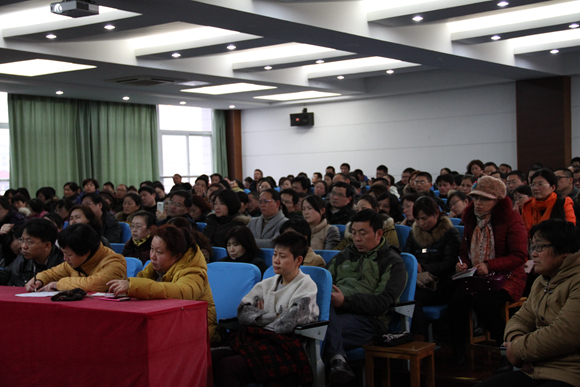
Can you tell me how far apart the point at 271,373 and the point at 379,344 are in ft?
2.27

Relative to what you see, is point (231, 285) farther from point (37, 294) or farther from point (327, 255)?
point (37, 294)

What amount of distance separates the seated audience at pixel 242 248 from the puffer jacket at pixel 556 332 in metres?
1.89

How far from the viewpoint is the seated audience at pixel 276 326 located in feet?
9.46

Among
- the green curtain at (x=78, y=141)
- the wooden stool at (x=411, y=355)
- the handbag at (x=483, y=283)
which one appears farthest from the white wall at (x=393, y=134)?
the wooden stool at (x=411, y=355)

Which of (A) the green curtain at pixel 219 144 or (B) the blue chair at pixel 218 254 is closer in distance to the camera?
(B) the blue chair at pixel 218 254

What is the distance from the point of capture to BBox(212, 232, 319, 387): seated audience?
288cm

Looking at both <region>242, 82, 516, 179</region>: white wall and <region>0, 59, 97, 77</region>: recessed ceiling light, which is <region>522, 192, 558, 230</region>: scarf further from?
<region>242, 82, 516, 179</region>: white wall

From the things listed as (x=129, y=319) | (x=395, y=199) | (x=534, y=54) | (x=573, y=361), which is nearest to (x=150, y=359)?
(x=129, y=319)

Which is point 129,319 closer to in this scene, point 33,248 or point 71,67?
point 33,248

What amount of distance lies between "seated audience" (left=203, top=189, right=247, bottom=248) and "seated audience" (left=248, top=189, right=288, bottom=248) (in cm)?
18

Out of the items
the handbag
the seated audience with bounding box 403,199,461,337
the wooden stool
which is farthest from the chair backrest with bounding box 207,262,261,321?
the handbag

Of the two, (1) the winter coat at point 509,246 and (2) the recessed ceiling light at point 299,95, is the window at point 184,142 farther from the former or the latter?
(1) the winter coat at point 509,246

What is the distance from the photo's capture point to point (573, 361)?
8.02 ft

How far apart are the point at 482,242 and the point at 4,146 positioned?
12130 millimetres
